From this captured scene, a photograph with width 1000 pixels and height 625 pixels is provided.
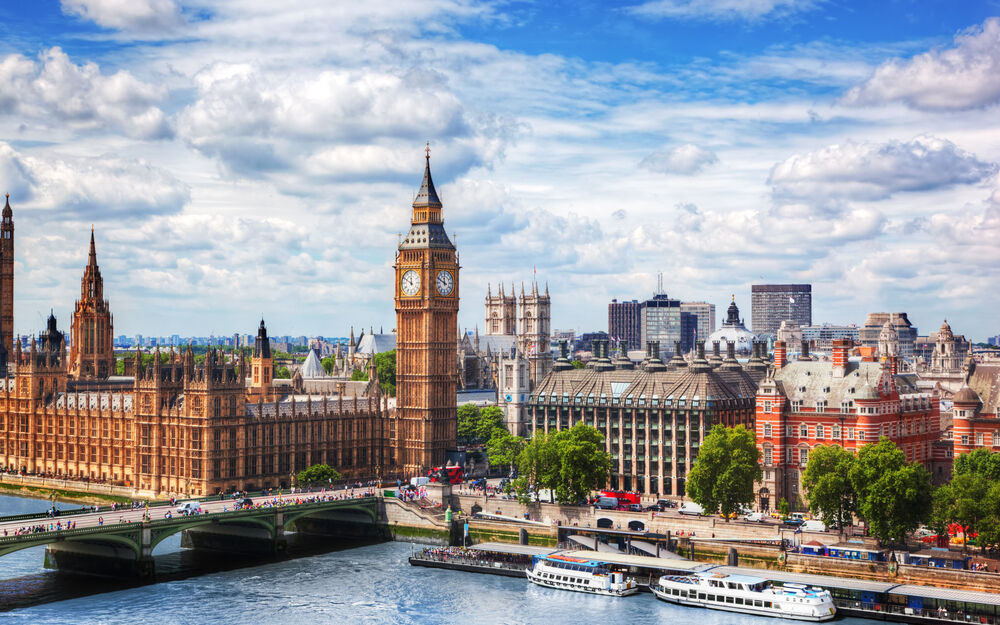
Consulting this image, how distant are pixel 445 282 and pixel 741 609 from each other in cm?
7586

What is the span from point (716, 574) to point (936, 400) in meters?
48.5

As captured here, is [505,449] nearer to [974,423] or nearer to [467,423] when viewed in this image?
[467,423]

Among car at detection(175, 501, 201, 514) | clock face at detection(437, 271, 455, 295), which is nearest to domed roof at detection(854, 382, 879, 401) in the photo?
clock face at detection(437, 271, 455, 295)

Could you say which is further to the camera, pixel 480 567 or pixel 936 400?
pixel 936 400

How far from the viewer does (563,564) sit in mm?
113250

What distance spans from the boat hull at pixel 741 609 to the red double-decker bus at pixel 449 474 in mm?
42349

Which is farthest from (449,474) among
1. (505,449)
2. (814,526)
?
(814,526)

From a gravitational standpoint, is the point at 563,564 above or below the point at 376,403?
below

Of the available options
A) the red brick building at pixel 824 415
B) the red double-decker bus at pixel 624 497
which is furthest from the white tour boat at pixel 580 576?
the red brick building at pixel 824 415

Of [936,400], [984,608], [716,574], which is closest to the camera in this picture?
[984,608]

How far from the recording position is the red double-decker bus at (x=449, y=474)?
147 metres

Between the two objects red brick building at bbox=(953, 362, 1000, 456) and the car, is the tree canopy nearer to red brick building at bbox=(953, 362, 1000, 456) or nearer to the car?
the car

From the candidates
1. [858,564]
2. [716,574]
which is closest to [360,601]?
[716,574]

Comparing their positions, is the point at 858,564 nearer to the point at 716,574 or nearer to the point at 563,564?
the point at 716,574
